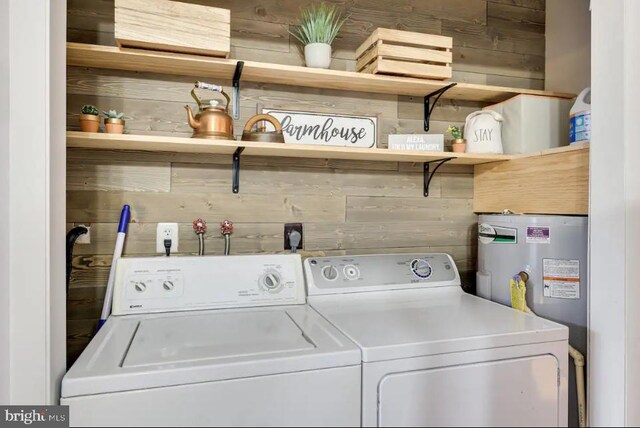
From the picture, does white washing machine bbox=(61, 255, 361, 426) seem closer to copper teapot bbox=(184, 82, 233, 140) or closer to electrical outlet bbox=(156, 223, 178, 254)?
electrical outlet bbox=(156, 223, 178, 254)

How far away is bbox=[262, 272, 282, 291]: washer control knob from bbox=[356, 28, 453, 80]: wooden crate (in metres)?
0.91

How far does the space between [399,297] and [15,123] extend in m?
1.37

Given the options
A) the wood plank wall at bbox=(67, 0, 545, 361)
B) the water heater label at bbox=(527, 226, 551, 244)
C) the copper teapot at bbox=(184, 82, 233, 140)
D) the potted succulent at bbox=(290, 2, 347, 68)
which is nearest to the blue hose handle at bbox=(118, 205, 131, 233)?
the wood plank wall at bbox=(67, 0, 545, 361)

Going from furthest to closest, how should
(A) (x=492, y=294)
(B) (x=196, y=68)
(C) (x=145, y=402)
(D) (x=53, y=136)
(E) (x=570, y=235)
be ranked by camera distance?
(A) (x=492, y=294) → (B) (x=196, y=68) → (E) (x=570, y=235) → (D) (x=53, y=136) → (C) (x=145, y=402)

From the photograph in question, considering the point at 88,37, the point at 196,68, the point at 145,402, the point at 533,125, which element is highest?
the point at 88,37

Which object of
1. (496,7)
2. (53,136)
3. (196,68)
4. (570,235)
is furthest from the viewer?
(496,7)

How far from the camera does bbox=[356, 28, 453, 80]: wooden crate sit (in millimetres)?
1656

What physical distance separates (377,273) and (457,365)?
61 centimetres

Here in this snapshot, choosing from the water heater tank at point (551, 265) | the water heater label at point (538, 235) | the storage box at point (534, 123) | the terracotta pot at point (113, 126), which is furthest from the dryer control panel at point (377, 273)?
the terracotta pot at point (113, 126)

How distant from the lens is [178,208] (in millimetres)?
1708

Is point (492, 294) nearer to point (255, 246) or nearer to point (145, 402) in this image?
point (255, 246)

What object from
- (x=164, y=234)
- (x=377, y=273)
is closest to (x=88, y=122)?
(x=164, y=234)

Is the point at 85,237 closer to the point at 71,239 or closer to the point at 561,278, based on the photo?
the point at 71,239

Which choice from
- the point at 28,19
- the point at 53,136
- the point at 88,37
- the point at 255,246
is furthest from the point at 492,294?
the point at 88,37
